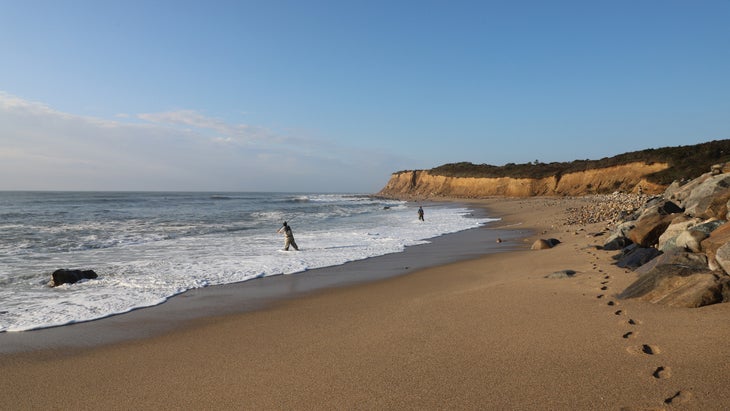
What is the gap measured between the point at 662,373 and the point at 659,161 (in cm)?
4939

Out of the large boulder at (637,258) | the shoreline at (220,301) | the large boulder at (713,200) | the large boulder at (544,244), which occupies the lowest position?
the shoreline at (220,301)

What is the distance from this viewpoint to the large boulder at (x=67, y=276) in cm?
876

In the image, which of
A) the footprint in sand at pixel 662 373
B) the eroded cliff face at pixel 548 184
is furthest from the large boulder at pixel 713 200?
the eroded cliff face at pixel 548 184

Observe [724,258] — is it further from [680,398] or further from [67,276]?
[67,276]

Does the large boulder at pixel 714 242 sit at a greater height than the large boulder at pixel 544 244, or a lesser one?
greater

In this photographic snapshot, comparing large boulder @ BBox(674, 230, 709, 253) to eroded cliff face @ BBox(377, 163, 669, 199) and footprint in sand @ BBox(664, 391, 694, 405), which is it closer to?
footprint in sand @ BBox(664, 391, 694, 405)

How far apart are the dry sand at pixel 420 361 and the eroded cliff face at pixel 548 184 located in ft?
124

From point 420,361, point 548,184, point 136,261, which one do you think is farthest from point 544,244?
point 548,184

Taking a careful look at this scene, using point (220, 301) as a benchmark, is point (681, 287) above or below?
above

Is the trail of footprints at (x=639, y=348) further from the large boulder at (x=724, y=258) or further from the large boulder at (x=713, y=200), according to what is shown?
the large boulder at (x=713, y=200)

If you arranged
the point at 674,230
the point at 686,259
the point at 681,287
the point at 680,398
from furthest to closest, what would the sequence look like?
the point at 674,230, the point at 686,259, the point at 681,287, the point at 680,398

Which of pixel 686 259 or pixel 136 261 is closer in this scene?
pixel 686 259

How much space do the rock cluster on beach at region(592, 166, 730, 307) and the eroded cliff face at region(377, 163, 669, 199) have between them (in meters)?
31.5

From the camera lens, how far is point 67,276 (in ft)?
29.1
